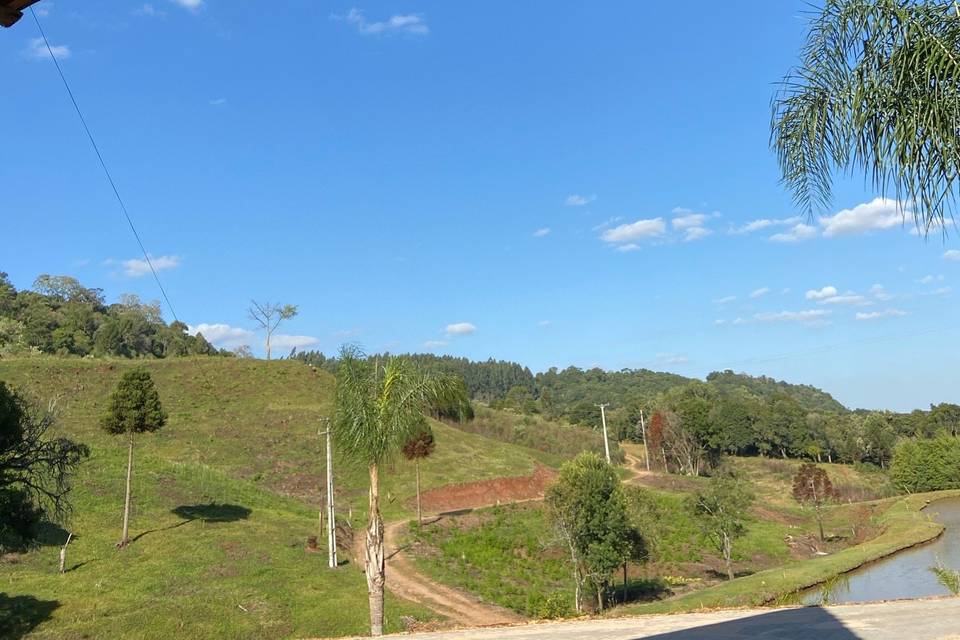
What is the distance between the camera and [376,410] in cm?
1403

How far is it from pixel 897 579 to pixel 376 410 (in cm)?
2810

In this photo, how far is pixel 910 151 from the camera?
6.32 m

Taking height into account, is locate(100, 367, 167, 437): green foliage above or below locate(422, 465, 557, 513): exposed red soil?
above

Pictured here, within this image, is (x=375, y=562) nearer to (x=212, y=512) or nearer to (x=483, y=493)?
(x=212, y=512)

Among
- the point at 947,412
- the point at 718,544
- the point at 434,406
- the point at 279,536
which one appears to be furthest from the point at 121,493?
the point at 947,412

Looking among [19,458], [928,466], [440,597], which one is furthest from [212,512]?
[928,466]

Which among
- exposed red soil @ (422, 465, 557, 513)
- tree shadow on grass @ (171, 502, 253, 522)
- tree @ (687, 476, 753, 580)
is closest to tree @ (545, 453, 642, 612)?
tree @ (687, 476, 753, 580)

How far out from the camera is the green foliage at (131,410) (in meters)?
33.0

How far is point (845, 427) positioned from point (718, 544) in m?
93.1

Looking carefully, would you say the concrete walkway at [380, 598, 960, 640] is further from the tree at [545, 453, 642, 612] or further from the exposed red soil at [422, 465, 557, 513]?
the exposed red soil at [422, 465, 557, 513]

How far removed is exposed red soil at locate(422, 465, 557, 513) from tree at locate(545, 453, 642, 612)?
20.0 m

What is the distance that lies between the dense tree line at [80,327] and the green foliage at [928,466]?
112339 mm

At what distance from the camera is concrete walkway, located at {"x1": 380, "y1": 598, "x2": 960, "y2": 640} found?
9734 millimetres

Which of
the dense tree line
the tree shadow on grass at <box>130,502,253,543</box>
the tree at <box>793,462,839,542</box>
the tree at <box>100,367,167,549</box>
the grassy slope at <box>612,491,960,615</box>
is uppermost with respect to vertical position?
the dense tree line
